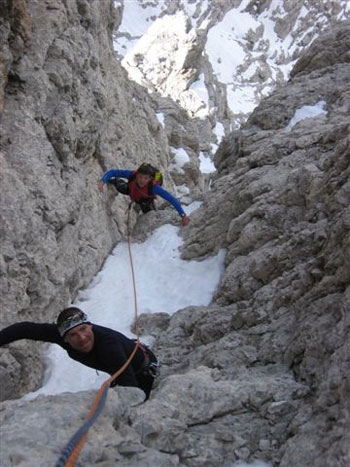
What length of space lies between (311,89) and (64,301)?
393 inches

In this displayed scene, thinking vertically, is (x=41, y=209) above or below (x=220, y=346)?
above

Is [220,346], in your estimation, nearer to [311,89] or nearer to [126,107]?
[311,89]

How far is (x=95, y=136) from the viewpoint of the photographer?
36.3ft

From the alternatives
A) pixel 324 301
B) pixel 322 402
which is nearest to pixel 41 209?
pixel 324 301

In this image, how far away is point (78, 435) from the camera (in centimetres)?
355

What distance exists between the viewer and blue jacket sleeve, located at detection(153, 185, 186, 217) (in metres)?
10.5

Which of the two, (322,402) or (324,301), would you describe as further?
(324,301)

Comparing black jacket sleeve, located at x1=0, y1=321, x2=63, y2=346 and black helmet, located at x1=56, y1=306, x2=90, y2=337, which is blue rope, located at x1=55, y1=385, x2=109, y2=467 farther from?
black jacket sleeve, located at x1=0, y1=321, x2=63, y2=346

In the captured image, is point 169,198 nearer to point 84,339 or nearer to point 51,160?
point 51,160

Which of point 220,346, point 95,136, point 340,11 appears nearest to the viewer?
point 220,346

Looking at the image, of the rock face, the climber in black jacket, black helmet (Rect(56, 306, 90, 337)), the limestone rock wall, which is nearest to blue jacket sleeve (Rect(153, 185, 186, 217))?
the rock face

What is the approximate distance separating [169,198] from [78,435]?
7359 mm

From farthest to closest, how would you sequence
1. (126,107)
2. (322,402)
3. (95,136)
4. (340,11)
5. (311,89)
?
(340,11) → (126,107) → (311,89) → (95,136) → (322,402)

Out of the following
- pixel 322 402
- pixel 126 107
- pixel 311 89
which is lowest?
Answer: pixel 322 402
